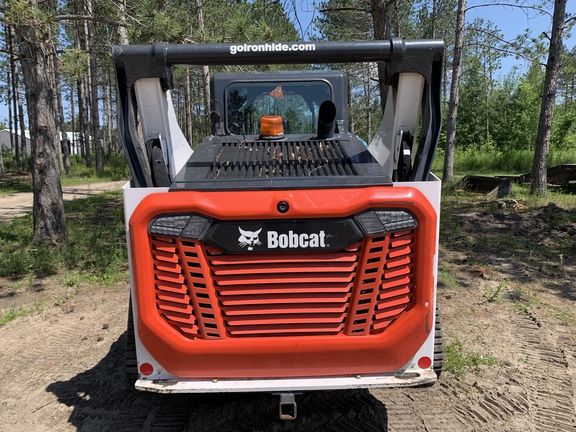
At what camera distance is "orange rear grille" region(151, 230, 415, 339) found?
2.20m

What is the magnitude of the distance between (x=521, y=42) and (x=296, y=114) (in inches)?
416

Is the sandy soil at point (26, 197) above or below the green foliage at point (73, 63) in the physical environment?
below

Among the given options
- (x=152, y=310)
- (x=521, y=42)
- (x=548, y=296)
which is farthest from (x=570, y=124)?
(x=152, y=310)

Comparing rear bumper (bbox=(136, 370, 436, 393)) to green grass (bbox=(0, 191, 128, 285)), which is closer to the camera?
rear bumper (bbox=(136, 370, 436, 393))

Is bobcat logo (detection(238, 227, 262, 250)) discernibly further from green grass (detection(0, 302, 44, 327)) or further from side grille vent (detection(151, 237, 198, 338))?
green grass (detection(0, 302, 44, 327))

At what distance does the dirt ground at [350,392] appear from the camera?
3027mm

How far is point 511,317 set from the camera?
4.54m

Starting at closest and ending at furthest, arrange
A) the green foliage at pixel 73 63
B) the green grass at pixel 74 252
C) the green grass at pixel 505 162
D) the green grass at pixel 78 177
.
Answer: the green foliage at pixel 73 63 → the green grass at pixel 74 252 → the green grass at pixel 78 177 → the green grass at pixel 505 162

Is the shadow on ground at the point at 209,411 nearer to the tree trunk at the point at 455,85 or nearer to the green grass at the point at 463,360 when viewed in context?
the green grass at the point at 463,360

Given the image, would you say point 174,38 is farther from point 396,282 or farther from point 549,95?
point 549,95

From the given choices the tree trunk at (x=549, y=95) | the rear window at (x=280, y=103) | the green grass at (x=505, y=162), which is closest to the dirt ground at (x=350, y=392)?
the rear window at (x=280, y=103)

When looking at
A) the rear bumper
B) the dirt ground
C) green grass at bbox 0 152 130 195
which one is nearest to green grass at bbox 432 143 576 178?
green grass at bbox 0 152 130 195

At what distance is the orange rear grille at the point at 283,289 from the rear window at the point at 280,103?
2.55 m

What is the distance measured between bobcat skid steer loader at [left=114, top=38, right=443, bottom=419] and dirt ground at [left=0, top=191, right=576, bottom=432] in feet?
2.64
